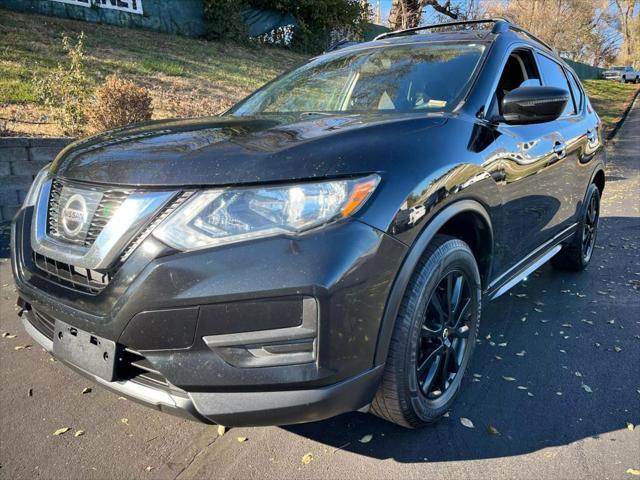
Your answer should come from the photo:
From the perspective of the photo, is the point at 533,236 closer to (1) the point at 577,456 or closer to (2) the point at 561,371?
(2) the point at 561,371

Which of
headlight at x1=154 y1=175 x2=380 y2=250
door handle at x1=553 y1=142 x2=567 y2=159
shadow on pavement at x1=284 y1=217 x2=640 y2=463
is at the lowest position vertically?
shadow on pavement at x1=284 y1=217 x2=640 y2=463

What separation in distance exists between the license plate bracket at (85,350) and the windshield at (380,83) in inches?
64.8

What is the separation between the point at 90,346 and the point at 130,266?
0.37 meters

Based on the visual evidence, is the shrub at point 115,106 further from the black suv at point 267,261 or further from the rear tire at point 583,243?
the rear tire at point 583,243

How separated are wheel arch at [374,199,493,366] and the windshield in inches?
21.4

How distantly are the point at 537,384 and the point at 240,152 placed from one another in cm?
198

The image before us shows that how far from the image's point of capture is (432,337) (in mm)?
2189

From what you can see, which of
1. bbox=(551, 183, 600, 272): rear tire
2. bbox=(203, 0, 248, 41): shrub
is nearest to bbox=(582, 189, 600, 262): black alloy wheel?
bbox=(551, 183, 600, 272): rear tire

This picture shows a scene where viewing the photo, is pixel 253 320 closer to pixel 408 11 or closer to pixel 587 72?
pixel 408 11

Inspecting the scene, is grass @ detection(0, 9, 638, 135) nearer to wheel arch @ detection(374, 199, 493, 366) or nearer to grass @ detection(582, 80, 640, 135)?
wheel arch @ detection(374, 199, 493, 366)

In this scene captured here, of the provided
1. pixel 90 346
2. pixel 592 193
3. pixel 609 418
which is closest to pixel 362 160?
pixel 90 346

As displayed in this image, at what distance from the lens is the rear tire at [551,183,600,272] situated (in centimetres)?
427

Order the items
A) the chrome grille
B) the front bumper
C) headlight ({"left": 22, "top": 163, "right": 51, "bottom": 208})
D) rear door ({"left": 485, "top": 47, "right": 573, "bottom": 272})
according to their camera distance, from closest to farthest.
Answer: the front bumper < the chrome grille < headlight ({"left": 22, "top": 163, "right": 51, "bottom": 208}) < rear door ({"left": 485, "top": 47, "right": 573, "bottom": 272})

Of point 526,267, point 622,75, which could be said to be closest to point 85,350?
point 526,267
